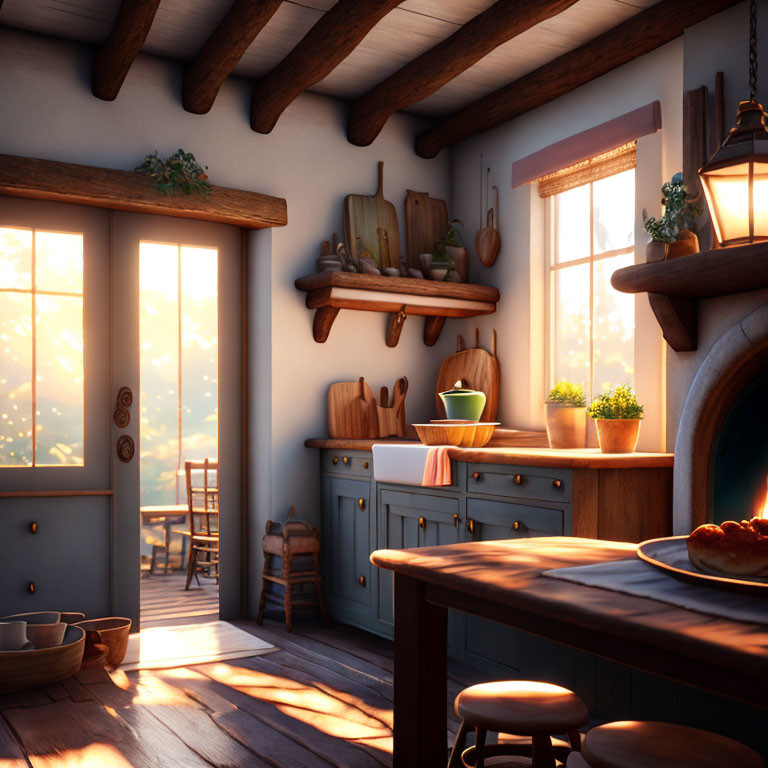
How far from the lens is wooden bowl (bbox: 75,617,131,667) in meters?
3.69

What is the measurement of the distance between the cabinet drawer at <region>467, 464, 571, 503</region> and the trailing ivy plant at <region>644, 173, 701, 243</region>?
105cm

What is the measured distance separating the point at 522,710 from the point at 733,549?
2.34 ft

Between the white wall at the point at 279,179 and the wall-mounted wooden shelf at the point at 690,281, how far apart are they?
2.01m

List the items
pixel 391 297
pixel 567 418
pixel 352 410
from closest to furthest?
pixel 567 418 → pixel 391 297 → pixel 352 410

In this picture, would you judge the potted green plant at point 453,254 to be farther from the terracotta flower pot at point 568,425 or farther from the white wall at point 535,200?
the terracotta flower pot at point 568,425

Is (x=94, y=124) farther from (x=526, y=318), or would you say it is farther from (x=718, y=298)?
(x=718, y=298)

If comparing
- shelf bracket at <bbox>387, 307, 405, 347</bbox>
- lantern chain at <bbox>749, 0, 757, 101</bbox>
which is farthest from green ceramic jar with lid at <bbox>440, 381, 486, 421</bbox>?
lantern chain at <bbox>749, 0, 757, 101</bbox>

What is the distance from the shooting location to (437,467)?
3885 millimetres

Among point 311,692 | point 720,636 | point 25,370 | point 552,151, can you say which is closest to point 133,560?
point 25,370

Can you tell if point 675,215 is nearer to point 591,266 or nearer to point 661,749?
point 591,266

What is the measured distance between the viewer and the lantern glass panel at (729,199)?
233 centimetres

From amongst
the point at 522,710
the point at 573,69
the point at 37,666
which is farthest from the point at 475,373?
the point at 522,710

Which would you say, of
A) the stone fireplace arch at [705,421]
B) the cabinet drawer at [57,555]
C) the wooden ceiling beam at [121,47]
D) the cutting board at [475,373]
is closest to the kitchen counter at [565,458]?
the stone fireplace arch at [705,421]

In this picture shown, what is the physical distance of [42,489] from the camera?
13.8 feet
